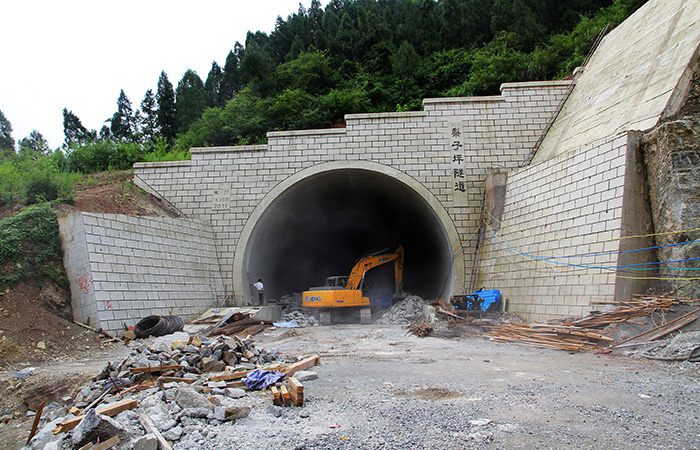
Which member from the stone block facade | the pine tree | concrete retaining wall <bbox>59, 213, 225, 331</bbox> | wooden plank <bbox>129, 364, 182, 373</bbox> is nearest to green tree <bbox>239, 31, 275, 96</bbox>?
the stone block facade

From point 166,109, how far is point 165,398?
1320 inches

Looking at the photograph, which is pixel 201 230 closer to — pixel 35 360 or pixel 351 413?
pixel 35 360

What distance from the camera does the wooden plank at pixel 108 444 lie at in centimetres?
321

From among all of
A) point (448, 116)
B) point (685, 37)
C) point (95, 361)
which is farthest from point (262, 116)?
point (685, 37)

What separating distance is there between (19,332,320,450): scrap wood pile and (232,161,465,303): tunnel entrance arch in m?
7.91

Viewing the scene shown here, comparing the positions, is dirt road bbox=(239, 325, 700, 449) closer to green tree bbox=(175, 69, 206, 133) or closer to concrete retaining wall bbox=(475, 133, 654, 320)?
concrete retaining wall bbox=(475, 133, 654, 320)

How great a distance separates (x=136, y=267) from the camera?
1078 cm

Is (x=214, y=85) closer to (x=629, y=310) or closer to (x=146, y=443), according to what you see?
(x=629, y=310)

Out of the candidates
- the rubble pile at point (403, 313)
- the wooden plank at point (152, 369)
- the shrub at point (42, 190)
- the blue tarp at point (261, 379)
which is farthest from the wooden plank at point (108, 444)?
the rubble pile at point (403, 313)

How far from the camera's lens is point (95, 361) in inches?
303

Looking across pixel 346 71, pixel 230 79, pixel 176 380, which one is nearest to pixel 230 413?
pixel 176 380

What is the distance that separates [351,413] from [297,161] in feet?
36.5

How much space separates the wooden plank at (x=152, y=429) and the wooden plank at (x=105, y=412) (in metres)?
0.27

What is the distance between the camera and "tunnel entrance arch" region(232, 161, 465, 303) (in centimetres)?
1412
